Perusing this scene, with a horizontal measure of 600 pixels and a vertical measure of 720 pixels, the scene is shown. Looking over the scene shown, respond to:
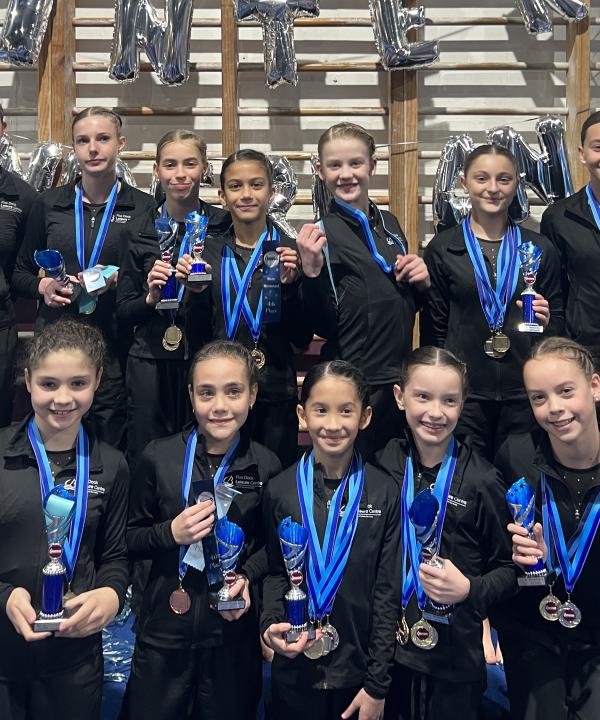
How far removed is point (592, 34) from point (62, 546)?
14.3 ft

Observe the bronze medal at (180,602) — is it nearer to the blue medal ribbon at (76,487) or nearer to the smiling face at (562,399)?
the blue medal ribbon at (76,487)

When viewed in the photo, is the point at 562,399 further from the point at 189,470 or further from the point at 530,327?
the point at 189,470

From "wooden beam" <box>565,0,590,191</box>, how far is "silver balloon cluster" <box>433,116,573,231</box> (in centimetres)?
25

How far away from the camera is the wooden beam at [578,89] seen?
15.0 feet

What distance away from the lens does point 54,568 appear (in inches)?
79.1

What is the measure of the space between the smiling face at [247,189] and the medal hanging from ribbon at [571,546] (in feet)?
4.83

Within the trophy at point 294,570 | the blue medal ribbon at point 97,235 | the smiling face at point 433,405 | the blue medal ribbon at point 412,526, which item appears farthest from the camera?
the blue medal ribbon at point 97,235

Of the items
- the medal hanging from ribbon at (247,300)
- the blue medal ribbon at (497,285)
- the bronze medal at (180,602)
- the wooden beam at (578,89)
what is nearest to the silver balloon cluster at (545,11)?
the wooden beam at (578,89)

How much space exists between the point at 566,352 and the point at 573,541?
1.80 ft

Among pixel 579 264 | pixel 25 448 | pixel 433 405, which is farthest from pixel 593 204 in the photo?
pixel 25 448

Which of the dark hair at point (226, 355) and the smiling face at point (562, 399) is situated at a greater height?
the dark hair at point (226, 355)

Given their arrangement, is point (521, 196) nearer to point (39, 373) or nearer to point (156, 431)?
point (156, 431)

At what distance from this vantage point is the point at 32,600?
218 centimetres

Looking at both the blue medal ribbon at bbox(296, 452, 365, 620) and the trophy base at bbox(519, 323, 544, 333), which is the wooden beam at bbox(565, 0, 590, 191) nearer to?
the trophy base at bbox(519, 323, 544, 333)
